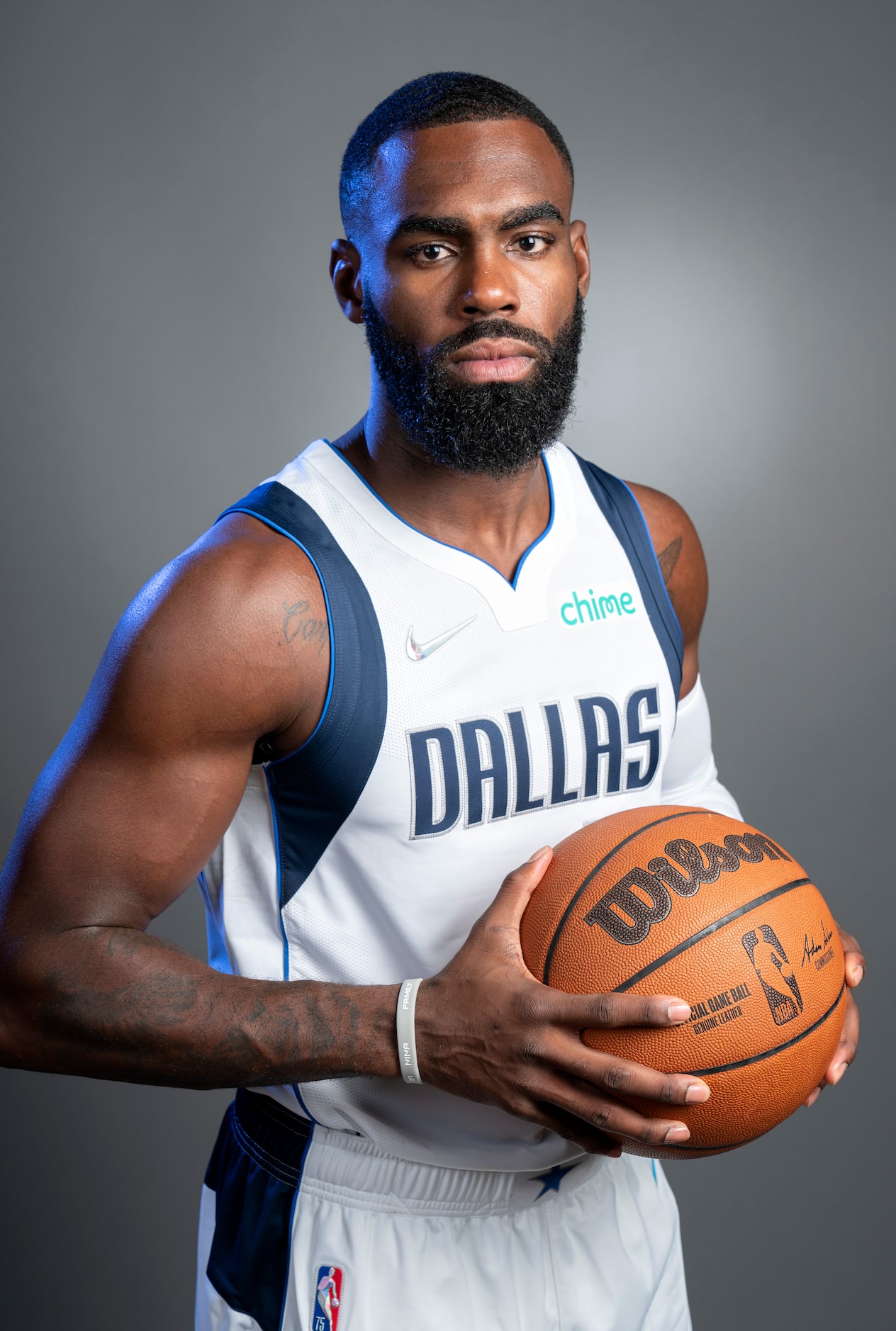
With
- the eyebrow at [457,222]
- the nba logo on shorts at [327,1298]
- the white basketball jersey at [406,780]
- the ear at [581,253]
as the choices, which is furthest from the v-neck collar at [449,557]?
the nba logo on shorts at [327,1298]

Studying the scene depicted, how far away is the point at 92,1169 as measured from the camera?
333 centimetres

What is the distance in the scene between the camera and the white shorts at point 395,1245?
5.73 feet

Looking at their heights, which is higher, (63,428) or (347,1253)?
(63,428)

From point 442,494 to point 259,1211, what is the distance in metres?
1.13

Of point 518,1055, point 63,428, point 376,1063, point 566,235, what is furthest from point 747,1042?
point 63,428

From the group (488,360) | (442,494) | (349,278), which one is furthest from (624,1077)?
(349,278)

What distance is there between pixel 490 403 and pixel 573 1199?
124cm

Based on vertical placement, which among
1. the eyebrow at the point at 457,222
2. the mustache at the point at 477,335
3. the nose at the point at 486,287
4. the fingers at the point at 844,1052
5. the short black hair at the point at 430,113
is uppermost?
the short black hair at the point at 430,113

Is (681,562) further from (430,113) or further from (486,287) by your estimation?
(430,113)

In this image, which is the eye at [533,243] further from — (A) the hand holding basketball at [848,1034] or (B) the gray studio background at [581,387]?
(B) the gray studio background at [581,387]

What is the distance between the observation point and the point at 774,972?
1461mm

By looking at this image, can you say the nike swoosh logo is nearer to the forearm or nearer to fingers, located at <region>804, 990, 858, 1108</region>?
the forearm

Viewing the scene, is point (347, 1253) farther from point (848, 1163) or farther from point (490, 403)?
point (848, 1163)

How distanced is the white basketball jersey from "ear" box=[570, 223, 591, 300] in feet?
1.88
